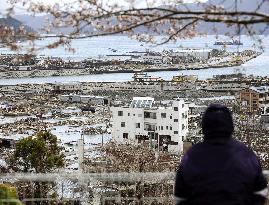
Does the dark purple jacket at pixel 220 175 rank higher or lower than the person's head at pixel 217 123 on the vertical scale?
lower

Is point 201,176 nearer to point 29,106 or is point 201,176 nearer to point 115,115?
point 115,115

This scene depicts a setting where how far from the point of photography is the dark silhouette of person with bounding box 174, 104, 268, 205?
1.66 m

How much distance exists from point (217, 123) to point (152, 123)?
14505 millimetres

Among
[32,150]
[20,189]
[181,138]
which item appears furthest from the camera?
[181,138]

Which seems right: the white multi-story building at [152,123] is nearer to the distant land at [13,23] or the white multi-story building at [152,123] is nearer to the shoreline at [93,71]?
the distant land at [13,23]

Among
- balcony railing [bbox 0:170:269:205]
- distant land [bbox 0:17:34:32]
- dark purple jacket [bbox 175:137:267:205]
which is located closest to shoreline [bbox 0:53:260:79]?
balcony railing [bbox 0:170:269:205]

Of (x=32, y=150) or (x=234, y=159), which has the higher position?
(x=234, y=159)

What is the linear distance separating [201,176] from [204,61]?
66.4m

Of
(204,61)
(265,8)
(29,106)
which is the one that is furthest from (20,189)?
(204,61)

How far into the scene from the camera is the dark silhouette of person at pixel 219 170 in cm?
166

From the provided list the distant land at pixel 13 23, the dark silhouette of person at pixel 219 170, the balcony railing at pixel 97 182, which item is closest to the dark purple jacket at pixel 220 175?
the dark silhouette of person at pixel 219 170

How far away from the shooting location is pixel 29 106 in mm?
30641

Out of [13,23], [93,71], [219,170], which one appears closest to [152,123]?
[13,23]

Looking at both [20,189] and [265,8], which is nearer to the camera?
[265,8]
